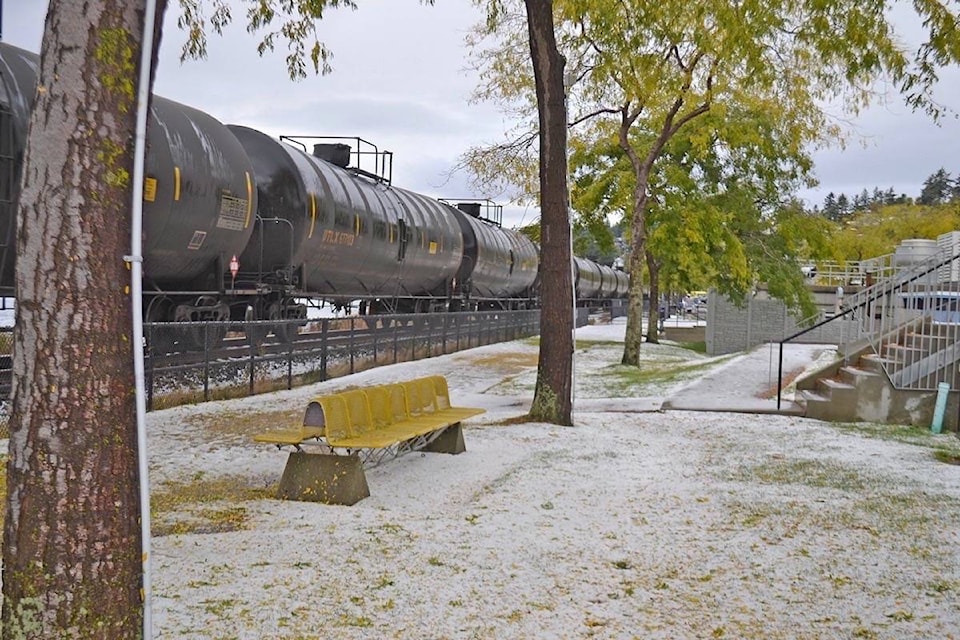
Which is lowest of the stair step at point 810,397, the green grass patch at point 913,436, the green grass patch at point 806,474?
the green grass patch at point 806,474

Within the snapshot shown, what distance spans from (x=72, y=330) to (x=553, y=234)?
9076 millimetres

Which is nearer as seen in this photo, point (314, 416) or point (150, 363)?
point (314, 416)

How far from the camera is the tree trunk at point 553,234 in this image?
39.1ft

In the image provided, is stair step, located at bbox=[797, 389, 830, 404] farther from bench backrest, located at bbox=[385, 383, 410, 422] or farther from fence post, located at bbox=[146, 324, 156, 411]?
fence post, located at bbox=[146, 324, 156, 411]

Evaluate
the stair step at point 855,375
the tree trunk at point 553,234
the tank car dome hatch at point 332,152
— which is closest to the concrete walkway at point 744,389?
the stair step at point 855,375

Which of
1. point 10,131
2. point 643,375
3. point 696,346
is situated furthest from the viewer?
point 696,346

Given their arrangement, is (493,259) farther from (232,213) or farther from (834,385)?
(834,385)

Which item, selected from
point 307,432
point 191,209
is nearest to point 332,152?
point 191,209

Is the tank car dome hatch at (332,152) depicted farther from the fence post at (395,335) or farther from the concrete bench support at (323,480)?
the concrete bench support at (323,480)

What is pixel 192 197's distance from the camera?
12.7 metres

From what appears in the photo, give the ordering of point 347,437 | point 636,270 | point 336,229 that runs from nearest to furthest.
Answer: point 347,437 → point 336,229 → point 636,270

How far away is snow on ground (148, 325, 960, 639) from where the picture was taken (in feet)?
16.4

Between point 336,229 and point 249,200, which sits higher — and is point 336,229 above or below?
below

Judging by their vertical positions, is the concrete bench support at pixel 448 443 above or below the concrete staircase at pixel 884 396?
below
